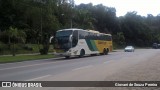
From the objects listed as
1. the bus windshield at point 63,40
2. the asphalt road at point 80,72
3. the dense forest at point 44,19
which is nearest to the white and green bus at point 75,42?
the bus windshield at point 63,40

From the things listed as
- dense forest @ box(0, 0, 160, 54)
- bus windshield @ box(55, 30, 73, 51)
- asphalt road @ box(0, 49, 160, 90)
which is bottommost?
asphalt road @ box(0, 49, 160, 90)

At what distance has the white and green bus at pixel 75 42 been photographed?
40.1 meters

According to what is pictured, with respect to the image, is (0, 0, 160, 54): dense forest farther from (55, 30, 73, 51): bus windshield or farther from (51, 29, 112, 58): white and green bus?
(55, 30, 73, 51): bus windshield

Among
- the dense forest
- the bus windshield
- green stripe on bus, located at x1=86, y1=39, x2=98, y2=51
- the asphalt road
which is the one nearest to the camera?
the asphalt road

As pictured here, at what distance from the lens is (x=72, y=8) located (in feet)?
251

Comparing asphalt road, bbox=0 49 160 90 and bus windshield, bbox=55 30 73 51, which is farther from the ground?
bus windshield, bbox=55 30 73 51

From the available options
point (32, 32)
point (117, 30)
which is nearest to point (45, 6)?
point (32, 32)

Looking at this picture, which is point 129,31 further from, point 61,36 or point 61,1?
point 61,36

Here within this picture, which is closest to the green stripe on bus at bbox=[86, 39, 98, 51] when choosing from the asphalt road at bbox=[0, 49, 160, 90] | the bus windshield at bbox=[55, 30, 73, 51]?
the bus windshield at bbox=[55, 30, 73, 51]

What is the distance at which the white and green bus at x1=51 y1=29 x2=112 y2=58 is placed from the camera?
40.1m

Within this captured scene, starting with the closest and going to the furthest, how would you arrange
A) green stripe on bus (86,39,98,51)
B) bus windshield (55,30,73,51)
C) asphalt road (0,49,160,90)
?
Result: asphalt road (0,49,160,90) < bus windshield (55,30,73,51) < green stripe on bus (86,39,98,51)

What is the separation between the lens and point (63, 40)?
4044 cm

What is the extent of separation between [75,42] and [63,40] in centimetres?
154

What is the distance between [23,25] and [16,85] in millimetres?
57929
